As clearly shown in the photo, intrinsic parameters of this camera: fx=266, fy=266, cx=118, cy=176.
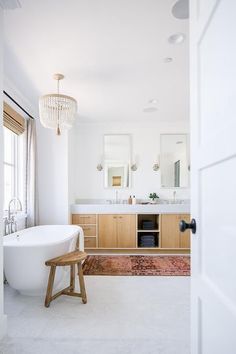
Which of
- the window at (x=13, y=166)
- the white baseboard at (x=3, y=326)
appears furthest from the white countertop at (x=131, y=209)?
the white baseboard at (x=3, y=326)

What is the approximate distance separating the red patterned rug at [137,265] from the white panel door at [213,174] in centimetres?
268

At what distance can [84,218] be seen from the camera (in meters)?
4.85

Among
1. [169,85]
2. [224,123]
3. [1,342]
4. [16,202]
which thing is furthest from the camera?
[16,202]

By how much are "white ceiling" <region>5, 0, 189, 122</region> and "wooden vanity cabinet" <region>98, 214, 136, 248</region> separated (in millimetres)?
2038

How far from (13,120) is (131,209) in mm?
2454

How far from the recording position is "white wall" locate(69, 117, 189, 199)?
5344 mm

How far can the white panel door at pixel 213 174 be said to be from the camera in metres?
0.75

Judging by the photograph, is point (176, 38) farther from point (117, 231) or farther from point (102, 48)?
point (117, 231)

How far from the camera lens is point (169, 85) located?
11.5 feet

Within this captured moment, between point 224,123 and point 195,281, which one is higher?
point 224,123

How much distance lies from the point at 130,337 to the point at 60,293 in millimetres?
952

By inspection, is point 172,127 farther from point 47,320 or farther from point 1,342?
point 1,342

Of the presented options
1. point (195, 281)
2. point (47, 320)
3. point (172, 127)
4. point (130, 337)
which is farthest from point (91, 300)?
point (172, 127)

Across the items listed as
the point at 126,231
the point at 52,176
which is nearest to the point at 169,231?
the point at 126,231
